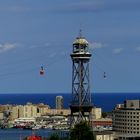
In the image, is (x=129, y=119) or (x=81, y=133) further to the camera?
(x=129, y=119)

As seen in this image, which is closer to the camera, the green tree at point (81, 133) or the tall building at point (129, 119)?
the green tree at point (81, 133)

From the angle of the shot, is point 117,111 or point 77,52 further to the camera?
→ point 117,111

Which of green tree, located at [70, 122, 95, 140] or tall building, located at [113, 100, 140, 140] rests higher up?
tall building, located at [113, 100, 140, 140]

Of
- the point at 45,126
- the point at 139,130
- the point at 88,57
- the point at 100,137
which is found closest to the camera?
the point at 88,57

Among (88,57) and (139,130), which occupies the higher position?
(88,57)

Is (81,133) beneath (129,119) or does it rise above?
beneath

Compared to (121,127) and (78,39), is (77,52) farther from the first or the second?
(121,127)

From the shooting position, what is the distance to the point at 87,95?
106 meters

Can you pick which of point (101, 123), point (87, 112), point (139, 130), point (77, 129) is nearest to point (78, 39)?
point (87, 112)

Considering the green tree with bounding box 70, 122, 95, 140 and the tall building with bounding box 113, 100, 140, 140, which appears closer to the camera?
the green tree with bounding box 70, 122, 95, 140

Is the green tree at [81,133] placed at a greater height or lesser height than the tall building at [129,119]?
lesser

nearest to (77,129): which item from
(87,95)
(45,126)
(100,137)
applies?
(87,95)

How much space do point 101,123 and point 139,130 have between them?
1968 inches

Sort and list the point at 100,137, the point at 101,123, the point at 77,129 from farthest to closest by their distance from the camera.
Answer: the point at 101,123 → the point at 100,137 → the point at 77,129
